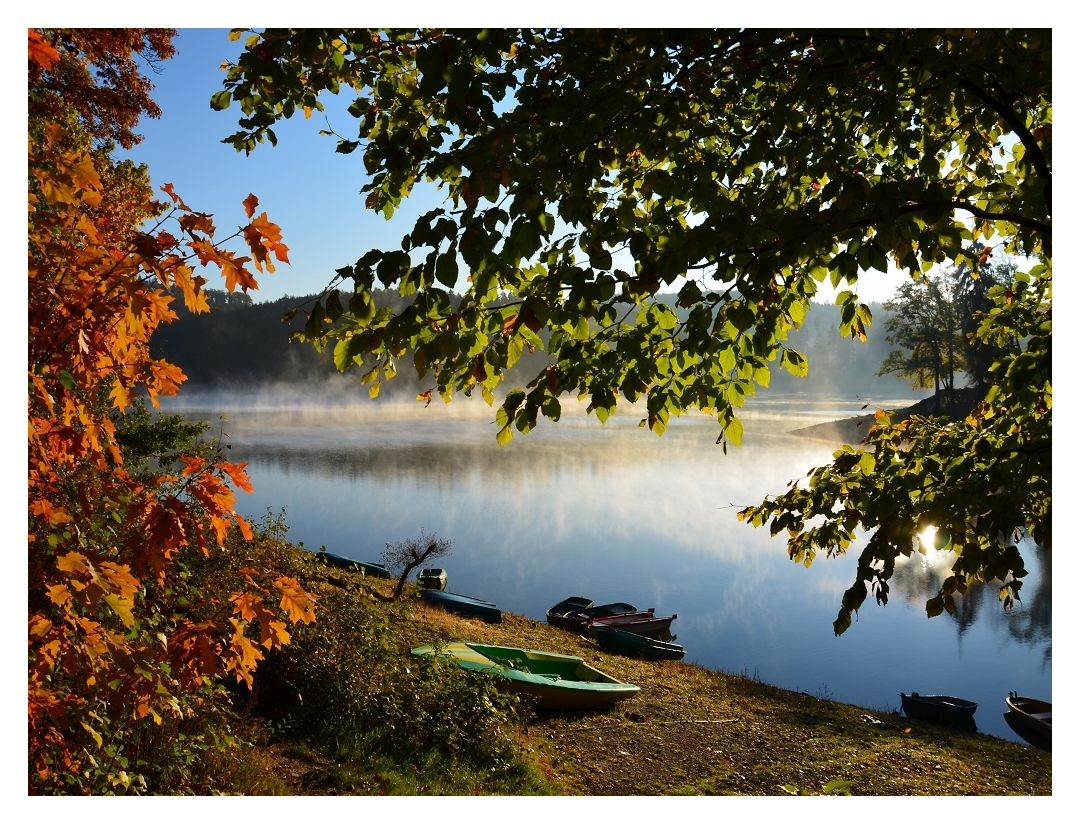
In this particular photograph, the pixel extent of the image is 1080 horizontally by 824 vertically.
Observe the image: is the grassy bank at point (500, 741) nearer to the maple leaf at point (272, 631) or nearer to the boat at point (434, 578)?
the maple leaf at point (272, 631)

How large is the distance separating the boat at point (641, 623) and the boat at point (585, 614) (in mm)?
248

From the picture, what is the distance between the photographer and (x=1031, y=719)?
9.61 m

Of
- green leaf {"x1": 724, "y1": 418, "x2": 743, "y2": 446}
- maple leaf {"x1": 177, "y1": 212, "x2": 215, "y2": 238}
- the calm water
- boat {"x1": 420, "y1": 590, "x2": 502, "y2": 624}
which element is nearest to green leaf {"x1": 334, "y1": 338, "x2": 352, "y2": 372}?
maple leaf {"x1": 177, "y1": 212, "x2": 215, "y2": 238}

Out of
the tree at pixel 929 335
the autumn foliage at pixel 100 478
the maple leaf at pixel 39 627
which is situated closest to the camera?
the autumn foliage at pixel 100 478

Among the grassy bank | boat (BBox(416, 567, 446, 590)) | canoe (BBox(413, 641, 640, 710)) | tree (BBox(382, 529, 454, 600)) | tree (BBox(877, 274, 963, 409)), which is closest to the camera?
the grassy bank

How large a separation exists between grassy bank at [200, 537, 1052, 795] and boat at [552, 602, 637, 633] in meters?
4.73

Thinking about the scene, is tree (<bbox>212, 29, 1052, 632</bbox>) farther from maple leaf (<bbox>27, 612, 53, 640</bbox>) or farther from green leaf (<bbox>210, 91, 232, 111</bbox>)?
maple leaf (<bbox>27, 612, 53, 640</bbox>)

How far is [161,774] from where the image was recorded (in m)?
3.11

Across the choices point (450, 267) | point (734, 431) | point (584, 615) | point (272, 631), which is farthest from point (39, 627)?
point (584, 615)

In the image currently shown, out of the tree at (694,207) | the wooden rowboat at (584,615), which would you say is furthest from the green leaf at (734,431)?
the wooden rowboat at (584,615)

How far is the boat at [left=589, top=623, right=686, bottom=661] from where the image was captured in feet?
38.4

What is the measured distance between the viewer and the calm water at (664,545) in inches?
543
